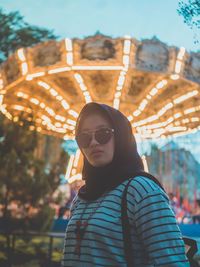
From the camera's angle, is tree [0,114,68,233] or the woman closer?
the woman

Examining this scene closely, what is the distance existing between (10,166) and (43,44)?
133 inches

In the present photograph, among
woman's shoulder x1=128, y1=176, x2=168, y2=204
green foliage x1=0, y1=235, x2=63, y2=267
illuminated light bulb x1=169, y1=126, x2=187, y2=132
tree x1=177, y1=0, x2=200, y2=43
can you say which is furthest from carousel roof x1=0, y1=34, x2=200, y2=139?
woman's shoulder x1=128, y1=176, x2=168, y2=204

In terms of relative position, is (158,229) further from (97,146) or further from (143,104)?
(143,104)

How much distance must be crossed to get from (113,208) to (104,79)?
7.09 metres

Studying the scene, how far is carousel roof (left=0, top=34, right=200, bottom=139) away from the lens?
6.81 meters

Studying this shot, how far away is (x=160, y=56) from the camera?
22.5 ft

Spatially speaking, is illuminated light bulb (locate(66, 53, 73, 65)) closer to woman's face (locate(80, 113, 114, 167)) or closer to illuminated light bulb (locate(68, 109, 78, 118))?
illuminated light bulb (locate(68, 109, 78, 118))

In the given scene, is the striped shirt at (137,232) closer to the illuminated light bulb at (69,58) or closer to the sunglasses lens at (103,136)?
the sunglasses lens at (103,136)

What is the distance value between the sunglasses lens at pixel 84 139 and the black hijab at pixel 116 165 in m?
0.13

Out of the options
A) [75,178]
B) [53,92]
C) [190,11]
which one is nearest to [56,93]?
[53,92]

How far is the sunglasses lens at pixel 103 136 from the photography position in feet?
4.80

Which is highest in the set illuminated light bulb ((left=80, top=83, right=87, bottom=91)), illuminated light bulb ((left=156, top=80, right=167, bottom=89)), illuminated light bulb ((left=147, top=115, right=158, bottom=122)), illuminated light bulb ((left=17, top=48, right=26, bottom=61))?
illuminated light bulb ((left=17, top=48, right=26, bottom=61))

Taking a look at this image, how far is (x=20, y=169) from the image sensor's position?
6715 mm

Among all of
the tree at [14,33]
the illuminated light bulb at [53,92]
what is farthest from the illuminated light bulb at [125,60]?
the tree at [14,33]
